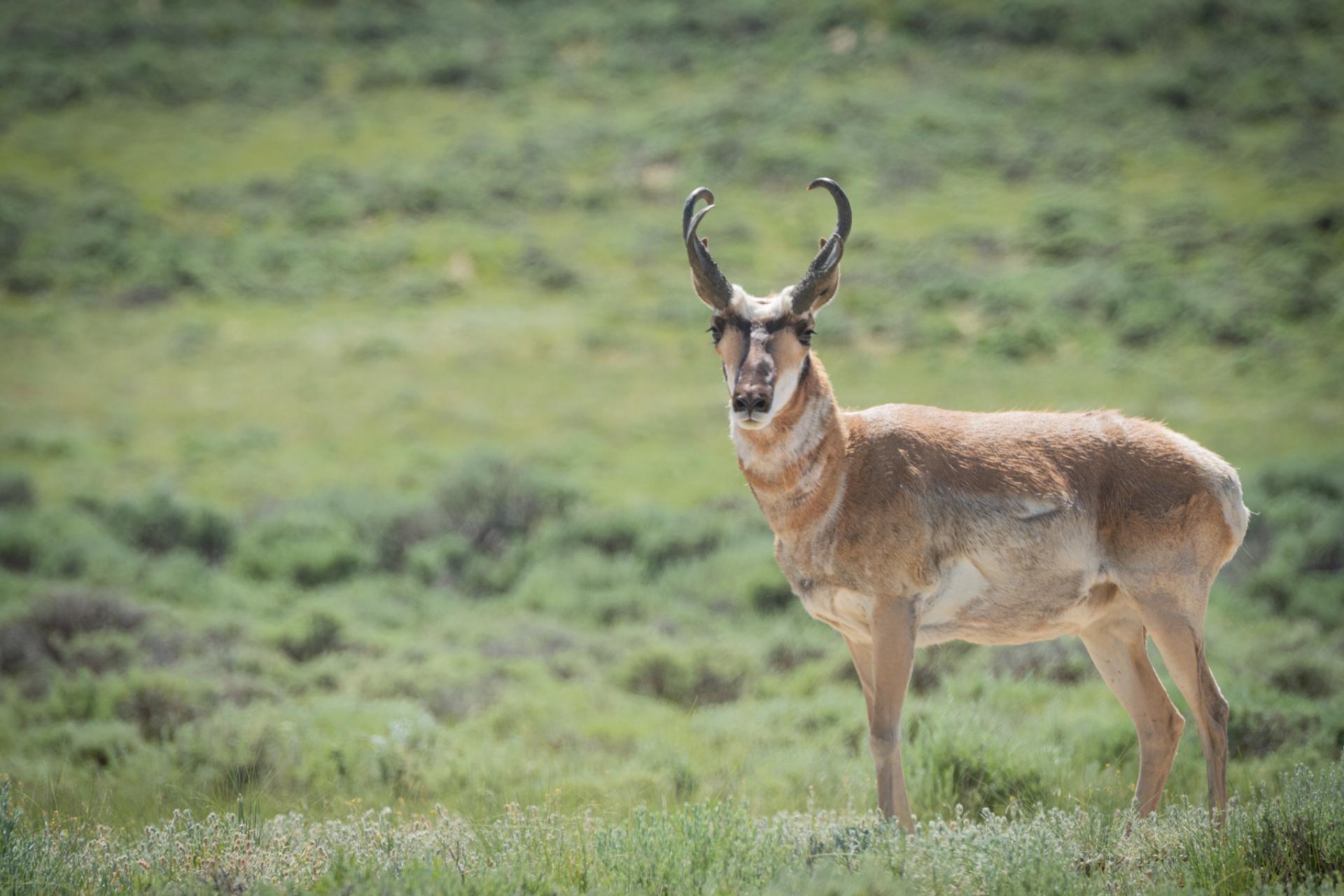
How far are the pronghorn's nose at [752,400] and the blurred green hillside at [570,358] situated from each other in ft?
8.07

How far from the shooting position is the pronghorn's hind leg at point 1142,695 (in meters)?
6.29

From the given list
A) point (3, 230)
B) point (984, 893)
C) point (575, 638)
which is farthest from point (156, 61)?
point (984, 893)

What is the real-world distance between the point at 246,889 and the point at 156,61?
207 ft

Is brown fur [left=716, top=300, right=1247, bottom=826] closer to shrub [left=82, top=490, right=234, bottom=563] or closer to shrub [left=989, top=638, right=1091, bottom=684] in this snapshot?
shrub [left=989, top=638, right=1091, bottom=684]

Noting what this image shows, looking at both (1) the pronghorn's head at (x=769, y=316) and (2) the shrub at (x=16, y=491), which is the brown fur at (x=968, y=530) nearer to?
(1) the pronghorn's head at (x=769, y=316)

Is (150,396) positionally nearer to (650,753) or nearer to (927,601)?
(650,753)

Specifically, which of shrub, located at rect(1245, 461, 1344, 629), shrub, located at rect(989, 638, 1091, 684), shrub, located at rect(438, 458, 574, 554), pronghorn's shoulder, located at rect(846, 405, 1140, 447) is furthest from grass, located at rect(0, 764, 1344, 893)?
shrub, located at rect(438, 458, 574, 554)

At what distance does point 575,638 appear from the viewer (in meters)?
13.3

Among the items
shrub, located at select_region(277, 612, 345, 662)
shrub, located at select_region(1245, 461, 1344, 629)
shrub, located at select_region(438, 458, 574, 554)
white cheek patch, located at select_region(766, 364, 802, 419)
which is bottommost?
shrub, located at select_region(438, 458, 574, 554)

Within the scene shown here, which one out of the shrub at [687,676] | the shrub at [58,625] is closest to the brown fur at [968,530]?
the shrub at [687,676]

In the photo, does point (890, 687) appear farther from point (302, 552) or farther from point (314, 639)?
point (302, 552)

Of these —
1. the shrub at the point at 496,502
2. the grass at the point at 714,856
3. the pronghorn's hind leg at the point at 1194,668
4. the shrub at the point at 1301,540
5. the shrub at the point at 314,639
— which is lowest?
the shrub at the point at 496,502

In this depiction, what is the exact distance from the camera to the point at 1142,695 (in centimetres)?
637

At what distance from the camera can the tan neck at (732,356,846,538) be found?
Result: 18.9ft
